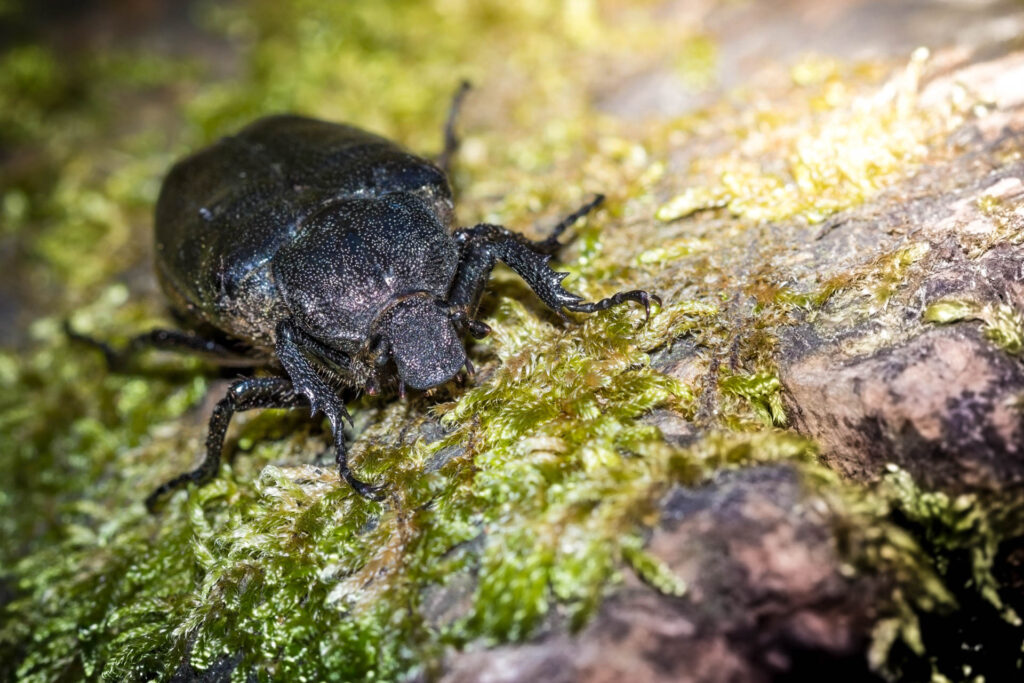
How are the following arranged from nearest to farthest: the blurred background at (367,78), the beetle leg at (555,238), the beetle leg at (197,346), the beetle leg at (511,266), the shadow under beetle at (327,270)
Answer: the shadow under beetle at (327,270) < the beetle leg at (511,266) < the beetle leg at (555,238) < the beetle leg at (197,346) < the blurred background at (367,78)

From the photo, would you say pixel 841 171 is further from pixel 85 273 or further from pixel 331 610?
pixel 85 273

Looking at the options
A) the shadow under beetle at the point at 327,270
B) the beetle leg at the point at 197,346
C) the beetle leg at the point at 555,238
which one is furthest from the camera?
the beetle leg at the point at 197,346

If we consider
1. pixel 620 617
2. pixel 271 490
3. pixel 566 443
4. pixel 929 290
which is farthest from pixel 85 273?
pixel 929 290

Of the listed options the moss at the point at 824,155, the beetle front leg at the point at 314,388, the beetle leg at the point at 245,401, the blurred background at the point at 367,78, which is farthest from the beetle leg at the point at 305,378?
the moss at the point at 824,155

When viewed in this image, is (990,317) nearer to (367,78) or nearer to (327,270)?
(327,270)

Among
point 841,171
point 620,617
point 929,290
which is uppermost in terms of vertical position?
point 841,171

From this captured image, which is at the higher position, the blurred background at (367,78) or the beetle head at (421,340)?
the blurred background at (367,78)

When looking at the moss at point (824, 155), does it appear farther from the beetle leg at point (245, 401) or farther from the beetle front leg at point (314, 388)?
the beetle leg at point (245, 401)
